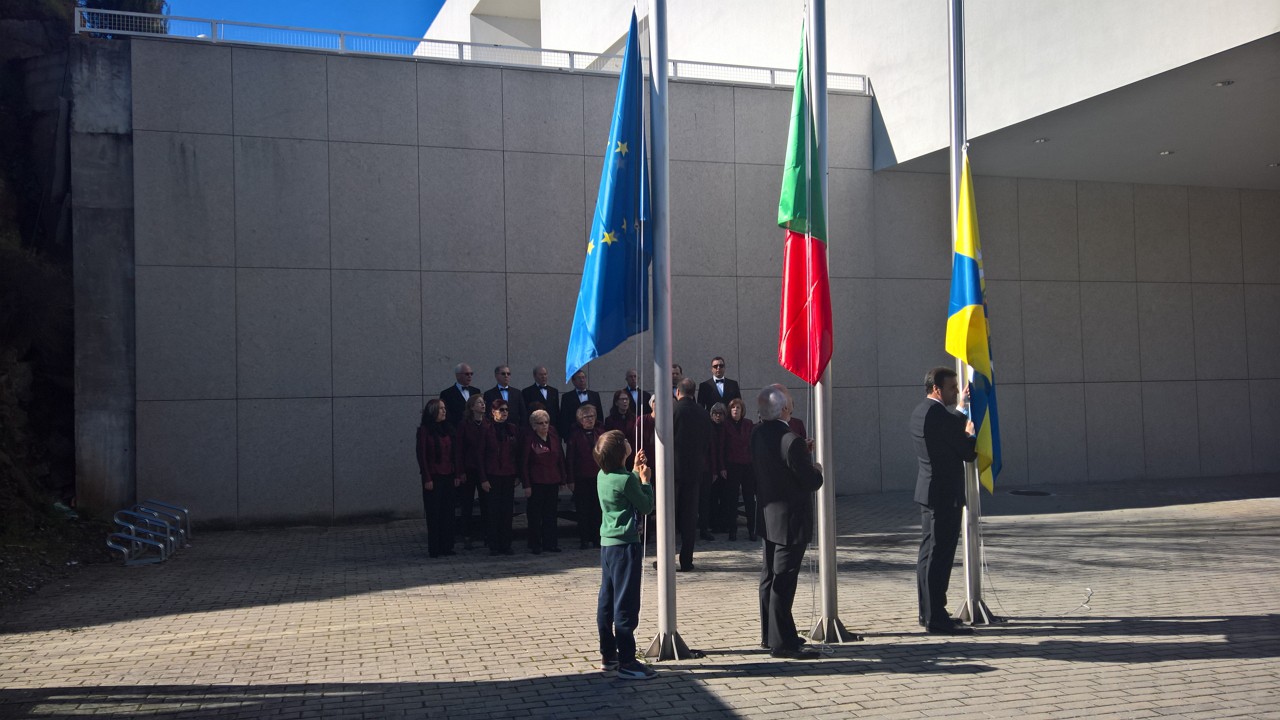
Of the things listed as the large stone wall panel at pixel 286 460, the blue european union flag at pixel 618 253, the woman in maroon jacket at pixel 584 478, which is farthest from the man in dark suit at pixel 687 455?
the large stone wall panel at pixel 286 460

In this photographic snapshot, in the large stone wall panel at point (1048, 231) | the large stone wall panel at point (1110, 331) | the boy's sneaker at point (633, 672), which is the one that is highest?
the large stone wall panel at point (1048, 231)

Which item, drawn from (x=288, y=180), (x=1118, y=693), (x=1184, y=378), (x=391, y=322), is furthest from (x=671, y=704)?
(x=1184, y=378)

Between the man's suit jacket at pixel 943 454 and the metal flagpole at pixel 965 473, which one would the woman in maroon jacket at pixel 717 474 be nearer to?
the metal flagpole at pixel 965 473

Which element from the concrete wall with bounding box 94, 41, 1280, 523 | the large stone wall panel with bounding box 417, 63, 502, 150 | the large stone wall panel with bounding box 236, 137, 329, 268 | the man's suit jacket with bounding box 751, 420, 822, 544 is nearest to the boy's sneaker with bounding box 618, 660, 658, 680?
the man's suit jacket with bounding box 751, 420, 822, 544

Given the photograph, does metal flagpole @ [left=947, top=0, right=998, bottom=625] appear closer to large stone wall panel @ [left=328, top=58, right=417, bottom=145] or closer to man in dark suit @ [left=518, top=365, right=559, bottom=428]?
man in dark suit @ [left=518, top=365, right=559, bottom=428]

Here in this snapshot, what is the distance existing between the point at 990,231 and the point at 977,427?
11.3m

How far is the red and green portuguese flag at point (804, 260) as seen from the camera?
765 centimetres

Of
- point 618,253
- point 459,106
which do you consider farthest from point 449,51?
point 618,253

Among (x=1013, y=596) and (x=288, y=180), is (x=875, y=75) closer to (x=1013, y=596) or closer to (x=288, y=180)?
(x=288, y=180)

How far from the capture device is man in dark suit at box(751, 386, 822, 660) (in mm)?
6996

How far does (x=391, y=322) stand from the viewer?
A: 15.4 m

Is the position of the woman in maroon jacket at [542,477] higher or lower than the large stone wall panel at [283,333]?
lower

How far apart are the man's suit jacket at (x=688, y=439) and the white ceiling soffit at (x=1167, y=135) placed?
7180mm

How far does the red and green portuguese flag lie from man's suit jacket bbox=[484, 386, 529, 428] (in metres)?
6.48
